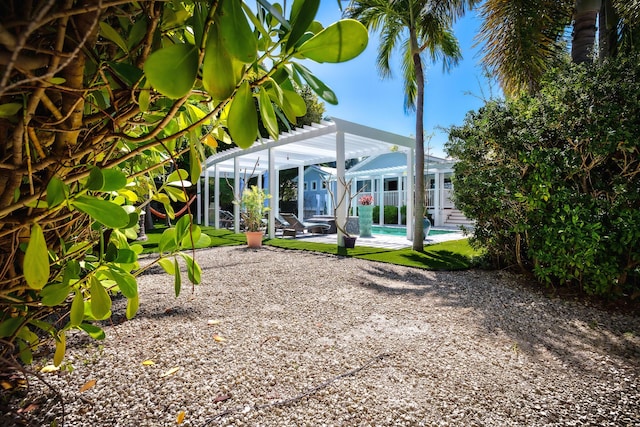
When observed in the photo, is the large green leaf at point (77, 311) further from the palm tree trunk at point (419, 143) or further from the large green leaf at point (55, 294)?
the palm tree trunk at point (419, 143)

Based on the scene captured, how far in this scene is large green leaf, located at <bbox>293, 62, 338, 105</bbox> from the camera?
0.54 meters

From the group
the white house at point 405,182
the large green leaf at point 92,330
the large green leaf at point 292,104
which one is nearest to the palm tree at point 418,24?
the white house at point 405,182

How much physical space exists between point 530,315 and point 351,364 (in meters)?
2.27

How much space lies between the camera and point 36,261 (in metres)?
0.55

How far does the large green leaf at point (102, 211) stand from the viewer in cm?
57

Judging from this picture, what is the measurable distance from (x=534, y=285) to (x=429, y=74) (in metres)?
6.95

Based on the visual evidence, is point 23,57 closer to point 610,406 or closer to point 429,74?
point 610,406

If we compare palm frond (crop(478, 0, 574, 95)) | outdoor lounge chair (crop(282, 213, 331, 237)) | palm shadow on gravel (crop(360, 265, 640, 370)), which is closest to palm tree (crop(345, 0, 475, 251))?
palm frond (crop(478, 0, 574, 95))

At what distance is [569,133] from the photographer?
3900 millimetres

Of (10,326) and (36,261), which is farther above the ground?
(36,261)

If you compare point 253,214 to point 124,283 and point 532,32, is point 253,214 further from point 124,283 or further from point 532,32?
point 124,283

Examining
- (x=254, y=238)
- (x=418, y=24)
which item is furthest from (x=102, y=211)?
(x=418, y=24)

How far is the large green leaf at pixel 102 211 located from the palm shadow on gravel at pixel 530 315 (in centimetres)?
298

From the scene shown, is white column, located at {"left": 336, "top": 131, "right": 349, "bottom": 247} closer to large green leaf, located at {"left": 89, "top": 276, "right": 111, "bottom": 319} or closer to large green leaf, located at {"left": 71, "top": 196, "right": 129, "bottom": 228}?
large green leaf, located at {"left": 89, "top": 276, "right": 111, "bottom": 319}
